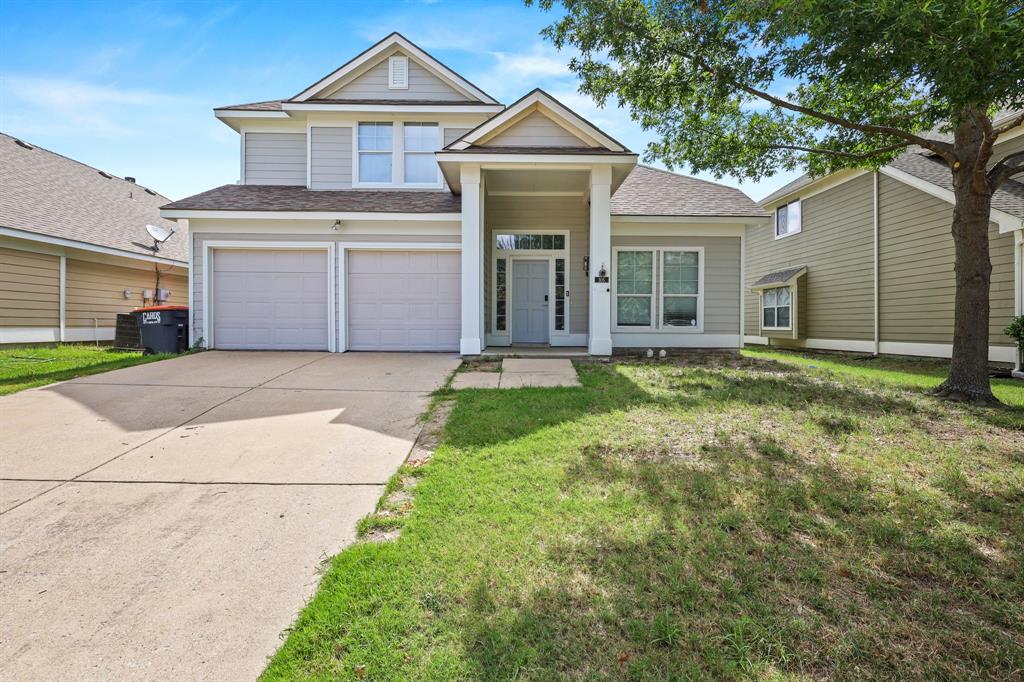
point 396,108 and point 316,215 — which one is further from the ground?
point 396,108

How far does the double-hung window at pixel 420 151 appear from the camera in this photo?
35.4 feet

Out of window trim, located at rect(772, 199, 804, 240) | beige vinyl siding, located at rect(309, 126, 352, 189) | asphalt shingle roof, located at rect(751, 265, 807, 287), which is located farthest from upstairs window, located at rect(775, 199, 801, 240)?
beige vinyl siding, located at rect(309, 126, 352, 189)

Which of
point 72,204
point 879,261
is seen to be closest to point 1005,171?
point 879,261

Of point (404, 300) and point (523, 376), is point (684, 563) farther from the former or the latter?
point (404, 300)

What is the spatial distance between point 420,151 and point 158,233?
8984mm

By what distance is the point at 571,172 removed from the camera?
938 cm

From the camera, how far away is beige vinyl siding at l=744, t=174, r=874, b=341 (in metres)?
12.0

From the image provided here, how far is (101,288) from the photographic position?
41.6ft

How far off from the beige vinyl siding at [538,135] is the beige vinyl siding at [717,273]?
290 cm

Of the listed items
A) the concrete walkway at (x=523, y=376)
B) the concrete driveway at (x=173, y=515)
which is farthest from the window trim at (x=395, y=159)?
the concrete driveway at (x=173, y=515)

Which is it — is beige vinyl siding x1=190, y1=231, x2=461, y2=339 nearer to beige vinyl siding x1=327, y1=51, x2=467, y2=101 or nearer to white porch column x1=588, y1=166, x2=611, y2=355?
white porch column x1=588, y1=166, x2=611, y2=355

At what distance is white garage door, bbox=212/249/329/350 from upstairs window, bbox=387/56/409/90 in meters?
4.64

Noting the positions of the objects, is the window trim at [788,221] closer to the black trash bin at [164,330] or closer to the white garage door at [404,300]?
the white garage door at [404,300]

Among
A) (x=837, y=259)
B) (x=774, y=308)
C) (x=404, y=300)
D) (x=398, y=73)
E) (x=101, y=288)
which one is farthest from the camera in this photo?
(x=774, y=308)
